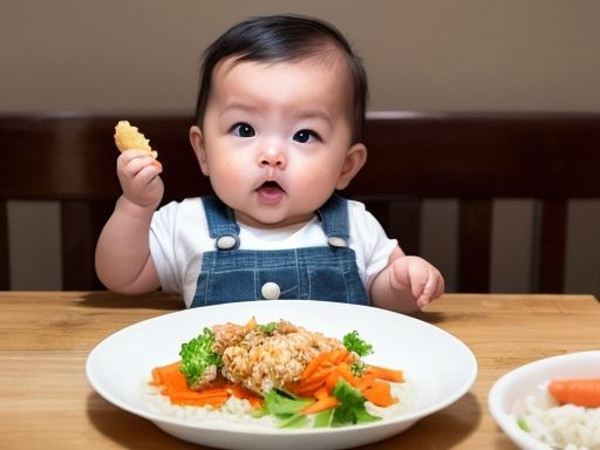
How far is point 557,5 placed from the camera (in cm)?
171

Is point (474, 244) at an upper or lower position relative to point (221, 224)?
lower

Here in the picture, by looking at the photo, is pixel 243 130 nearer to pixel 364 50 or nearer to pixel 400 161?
pixel 400 161

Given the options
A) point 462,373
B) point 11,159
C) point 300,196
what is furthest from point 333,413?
point 11,159

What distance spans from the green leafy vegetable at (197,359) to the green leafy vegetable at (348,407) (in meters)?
0.13

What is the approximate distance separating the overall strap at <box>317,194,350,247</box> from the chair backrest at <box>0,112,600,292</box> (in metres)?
0.22

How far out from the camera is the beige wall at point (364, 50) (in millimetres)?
1688

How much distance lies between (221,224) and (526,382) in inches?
21.1

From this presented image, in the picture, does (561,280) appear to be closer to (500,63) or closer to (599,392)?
(500,63)

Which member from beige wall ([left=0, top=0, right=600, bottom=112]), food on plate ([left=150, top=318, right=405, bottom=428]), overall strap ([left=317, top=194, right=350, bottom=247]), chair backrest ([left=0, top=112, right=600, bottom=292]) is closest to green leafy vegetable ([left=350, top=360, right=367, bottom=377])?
food on plate ([left=150, top=318, right=405, bottom=428])

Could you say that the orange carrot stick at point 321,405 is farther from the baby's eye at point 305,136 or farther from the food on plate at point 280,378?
the baby's eye at point 305,136

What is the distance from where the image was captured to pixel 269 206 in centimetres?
120

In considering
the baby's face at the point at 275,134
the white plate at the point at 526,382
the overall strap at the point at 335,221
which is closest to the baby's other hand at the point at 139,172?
the baby's face at the point at 275,134

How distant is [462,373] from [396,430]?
4.8 inches

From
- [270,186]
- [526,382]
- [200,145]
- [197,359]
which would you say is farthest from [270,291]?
[526,382]
